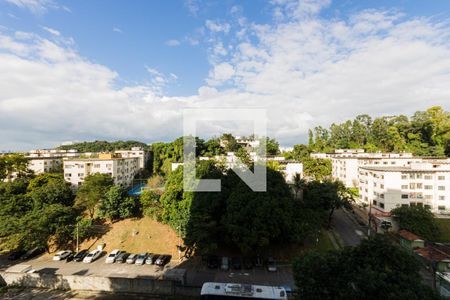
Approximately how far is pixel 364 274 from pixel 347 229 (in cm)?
1876

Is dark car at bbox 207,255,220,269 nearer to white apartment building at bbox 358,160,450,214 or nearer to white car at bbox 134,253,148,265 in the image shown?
white car at bbox 134,253,148,265

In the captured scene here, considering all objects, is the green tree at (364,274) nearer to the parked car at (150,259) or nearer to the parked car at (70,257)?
the parked car at (150,259)

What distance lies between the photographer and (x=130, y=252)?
2050cm

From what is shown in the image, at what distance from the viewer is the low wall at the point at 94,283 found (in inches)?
549

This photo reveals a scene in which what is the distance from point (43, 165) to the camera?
40.9 meters

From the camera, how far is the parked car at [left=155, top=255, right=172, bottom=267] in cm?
1835

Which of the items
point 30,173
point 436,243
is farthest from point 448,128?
point 30,173

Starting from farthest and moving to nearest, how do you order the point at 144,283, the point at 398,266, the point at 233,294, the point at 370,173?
the point at 370,173 → the point at 144,283 → the point at 233,294 → the point at 398,266

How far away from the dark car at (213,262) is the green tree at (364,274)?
32.9 ft

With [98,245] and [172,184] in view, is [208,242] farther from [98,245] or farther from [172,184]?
[98,245]

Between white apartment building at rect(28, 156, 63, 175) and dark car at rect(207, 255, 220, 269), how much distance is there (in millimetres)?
38238

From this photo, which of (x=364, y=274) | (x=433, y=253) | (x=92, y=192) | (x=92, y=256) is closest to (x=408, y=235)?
(x=433, y=253)

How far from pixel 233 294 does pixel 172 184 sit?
13110 mm

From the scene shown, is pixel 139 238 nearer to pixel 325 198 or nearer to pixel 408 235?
pixel 325 198
